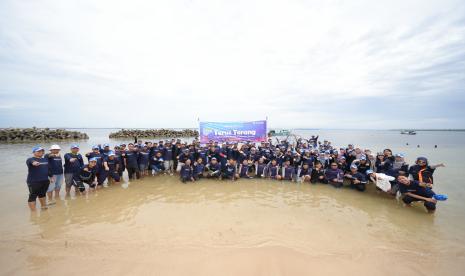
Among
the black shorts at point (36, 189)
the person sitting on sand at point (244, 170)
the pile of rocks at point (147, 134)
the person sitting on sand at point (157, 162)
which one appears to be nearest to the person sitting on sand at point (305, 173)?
the person sitting on sand at point (244, 170)

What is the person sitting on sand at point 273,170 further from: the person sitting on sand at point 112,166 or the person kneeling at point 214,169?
the person sitting on sand at point 112,166

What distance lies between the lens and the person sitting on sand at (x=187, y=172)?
27.5 feet

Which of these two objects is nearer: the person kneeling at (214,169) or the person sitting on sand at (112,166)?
the person sitting on sand at (112,166)

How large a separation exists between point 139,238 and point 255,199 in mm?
3521

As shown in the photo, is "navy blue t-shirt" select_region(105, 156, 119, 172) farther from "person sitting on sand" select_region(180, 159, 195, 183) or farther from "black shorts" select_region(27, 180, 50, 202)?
"person sitting on sand" select_region(180, 159, 195, 183)

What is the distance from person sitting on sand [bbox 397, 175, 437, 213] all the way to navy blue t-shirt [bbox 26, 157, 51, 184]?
10.2 meters

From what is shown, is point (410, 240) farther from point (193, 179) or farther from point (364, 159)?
point (193, 179)

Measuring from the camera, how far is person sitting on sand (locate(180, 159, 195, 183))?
8388 millimetres

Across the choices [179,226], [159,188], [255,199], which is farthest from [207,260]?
[159,188]

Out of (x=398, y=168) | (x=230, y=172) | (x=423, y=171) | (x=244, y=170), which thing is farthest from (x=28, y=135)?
(x=423, y=171)

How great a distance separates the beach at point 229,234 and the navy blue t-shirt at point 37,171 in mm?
892

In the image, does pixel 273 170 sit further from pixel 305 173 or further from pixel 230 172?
pixel 230 172

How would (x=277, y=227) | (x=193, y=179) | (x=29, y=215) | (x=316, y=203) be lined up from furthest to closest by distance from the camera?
1. (x=193, y=179)
2. (x=316, y=203)
3. (x=29, y=215)
4. (x=277, y=227)

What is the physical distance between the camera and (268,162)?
32.1ft
